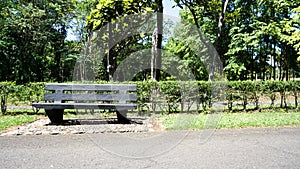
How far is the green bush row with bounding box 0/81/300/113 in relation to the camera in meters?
9.25

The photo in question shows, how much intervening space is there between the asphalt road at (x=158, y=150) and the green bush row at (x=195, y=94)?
332 centimetres

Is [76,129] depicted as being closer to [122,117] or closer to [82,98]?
[82,98]

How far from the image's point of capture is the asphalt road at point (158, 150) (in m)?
3.82

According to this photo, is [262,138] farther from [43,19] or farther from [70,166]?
[43,19]

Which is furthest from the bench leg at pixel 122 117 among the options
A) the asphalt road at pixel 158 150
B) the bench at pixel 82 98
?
the asphalt road at pixel 158 150

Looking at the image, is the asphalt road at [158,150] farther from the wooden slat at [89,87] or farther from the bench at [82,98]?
the wooden slat at [89,87]

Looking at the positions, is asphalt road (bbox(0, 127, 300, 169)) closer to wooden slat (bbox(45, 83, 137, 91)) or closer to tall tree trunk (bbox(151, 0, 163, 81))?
wooden slat (bbox(45, 83, 137, 91))

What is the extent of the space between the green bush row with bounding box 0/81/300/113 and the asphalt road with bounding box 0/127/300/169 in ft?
10.9

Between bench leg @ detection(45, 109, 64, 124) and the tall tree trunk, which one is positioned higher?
the tall tree trunk

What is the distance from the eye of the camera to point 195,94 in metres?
9.67

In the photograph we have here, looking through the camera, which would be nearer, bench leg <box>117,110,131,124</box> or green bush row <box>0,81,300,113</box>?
bench leg <box>117,110,131,124</box>

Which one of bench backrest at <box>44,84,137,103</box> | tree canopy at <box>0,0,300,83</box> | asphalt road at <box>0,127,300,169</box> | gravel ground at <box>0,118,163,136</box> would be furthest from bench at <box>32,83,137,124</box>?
tree canopy at <box>0,0,300,83</box>

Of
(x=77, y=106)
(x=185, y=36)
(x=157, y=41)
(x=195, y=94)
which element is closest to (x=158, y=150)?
(x=77, y=106)

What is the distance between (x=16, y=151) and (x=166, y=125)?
143 inches
